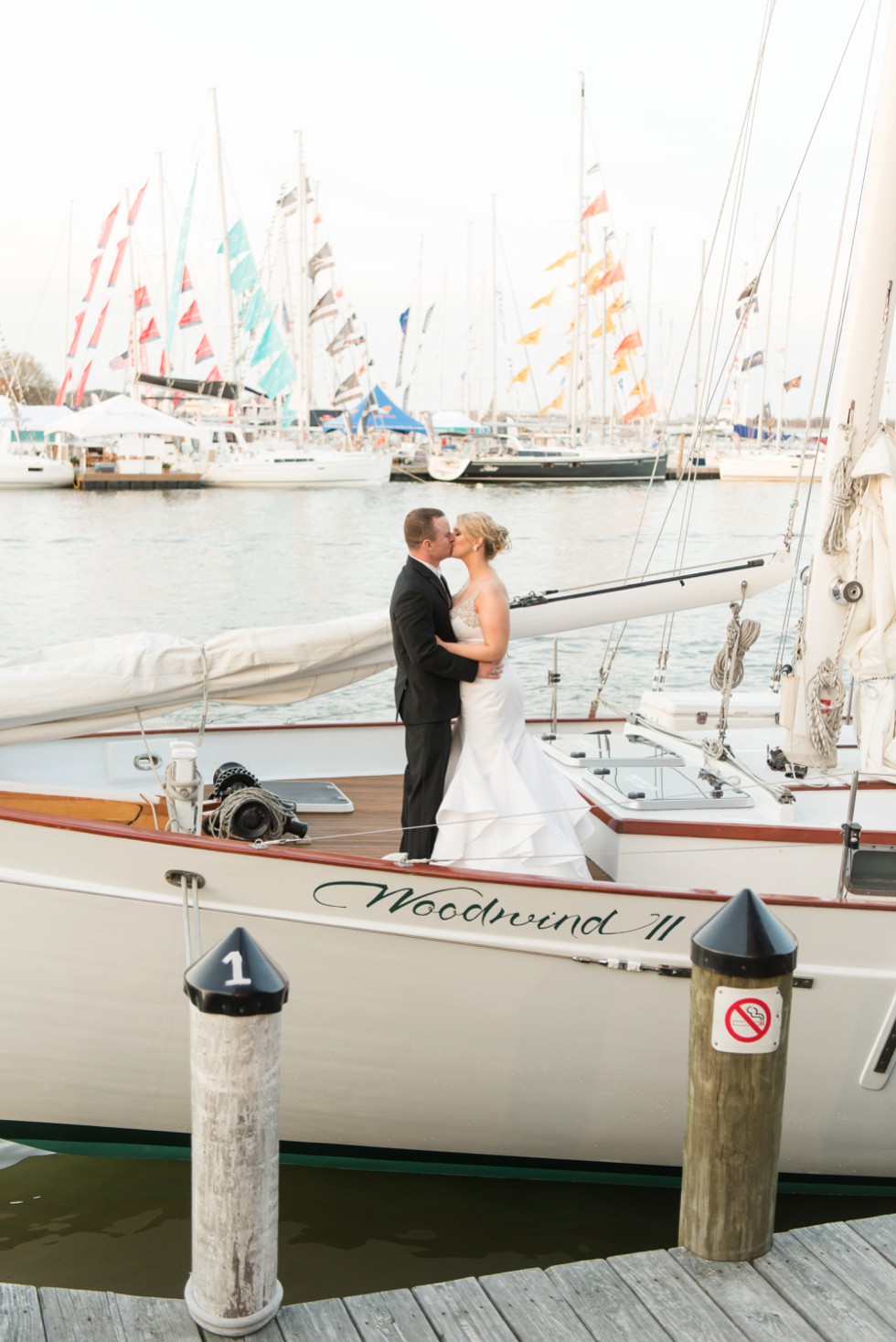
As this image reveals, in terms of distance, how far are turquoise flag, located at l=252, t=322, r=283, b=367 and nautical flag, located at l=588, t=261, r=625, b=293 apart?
1469 centimetres

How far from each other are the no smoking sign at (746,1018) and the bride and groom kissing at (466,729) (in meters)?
1.47

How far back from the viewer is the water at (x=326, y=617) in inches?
230

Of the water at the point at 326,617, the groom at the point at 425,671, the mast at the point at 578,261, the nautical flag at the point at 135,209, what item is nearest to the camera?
the groom at the point at 425,671

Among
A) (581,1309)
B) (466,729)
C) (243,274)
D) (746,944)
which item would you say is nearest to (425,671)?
(466,729)

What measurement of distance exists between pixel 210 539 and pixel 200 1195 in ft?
122

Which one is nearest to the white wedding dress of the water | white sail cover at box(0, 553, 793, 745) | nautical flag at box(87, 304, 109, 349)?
white sail cover at box(0, 553, 793, 745)

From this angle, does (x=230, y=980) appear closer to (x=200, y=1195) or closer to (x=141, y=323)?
(x=200, y=1195)

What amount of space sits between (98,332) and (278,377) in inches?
538

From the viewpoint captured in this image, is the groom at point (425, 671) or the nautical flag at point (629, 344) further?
the nautical flag at point (629, 344)

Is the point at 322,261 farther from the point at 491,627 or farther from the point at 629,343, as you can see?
the point at 491,627

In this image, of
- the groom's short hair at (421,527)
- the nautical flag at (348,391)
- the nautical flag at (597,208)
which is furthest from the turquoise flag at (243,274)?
the groom's short hair at (421,527)

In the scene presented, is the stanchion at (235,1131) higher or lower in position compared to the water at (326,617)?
higher

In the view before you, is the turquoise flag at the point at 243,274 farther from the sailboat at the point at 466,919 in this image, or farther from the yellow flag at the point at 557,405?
the sailboat at the point at 466,919

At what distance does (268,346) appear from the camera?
6131 cm
